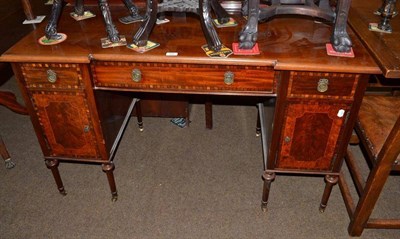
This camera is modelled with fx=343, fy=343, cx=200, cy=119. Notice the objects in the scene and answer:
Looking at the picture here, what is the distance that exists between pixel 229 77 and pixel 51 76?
2.41ft

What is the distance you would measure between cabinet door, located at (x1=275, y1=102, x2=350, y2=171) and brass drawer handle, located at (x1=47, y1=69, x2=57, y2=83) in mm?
973

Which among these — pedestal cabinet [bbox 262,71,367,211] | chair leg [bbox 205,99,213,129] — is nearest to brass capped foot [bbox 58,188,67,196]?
chair leg [bbox 205,99,213,129]

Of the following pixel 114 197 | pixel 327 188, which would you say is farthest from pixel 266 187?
pixel 114 197

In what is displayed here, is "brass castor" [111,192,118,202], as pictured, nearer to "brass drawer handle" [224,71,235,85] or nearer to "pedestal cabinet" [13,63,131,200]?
"pedestal cabinet" [13,63,131,200]

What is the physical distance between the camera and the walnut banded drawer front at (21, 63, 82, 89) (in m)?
1.40

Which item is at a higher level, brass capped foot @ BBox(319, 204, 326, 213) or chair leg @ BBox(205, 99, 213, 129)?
chair leg @ BBox(205, 99, 213, 129)

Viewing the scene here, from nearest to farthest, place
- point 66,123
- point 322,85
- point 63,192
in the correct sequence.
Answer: point 322,85 → point 66,123 → point 63,192

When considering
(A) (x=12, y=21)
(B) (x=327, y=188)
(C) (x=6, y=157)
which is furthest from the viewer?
(A) (x=12, y=21)

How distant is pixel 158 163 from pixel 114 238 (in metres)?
0.57

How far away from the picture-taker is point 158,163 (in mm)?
2150

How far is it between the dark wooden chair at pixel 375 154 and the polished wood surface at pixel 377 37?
0.24 meters

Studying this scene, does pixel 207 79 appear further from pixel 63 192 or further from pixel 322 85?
pixel 63 192

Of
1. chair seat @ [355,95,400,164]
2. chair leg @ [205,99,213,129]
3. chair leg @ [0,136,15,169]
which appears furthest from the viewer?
chair leg @ [205,99,213,129]

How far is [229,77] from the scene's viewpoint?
139 centimetres
